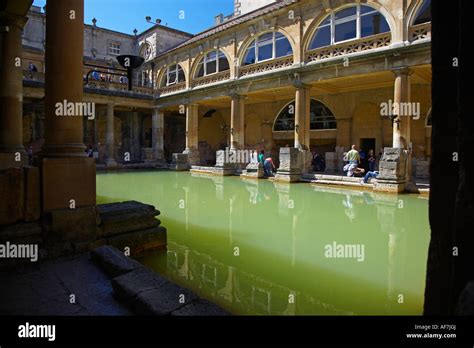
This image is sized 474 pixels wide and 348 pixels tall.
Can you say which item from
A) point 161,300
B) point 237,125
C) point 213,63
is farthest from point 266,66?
point 161,300

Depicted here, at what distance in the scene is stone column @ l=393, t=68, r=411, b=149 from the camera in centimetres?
1208

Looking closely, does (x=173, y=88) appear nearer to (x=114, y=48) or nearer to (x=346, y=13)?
(x=114, y=48)

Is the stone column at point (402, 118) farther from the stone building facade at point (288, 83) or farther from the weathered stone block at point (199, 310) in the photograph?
the weathered stone block at point (199, 310)

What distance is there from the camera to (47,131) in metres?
4.05

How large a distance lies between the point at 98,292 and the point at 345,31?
15.5m

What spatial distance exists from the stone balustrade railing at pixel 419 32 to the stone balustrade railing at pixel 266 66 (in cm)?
567

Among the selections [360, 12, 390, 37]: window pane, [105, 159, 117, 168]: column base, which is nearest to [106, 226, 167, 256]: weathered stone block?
[360, 12, 390, 37]: window pane

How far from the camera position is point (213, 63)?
2203 cm

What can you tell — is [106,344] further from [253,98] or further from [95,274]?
[253,98]

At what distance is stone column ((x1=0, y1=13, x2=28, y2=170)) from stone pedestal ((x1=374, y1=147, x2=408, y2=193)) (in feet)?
35.5

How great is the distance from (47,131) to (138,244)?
1891 millimetres

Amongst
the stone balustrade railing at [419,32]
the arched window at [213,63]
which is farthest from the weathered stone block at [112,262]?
the arched window at [213,63]

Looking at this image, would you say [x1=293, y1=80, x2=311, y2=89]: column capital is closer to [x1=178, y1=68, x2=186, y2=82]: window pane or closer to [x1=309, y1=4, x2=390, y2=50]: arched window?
[x1=309, y1=4, x2=390, y2=50]: arched window

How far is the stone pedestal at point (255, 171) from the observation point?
1624 centimetres
